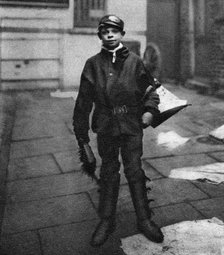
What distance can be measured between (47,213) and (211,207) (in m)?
1.55

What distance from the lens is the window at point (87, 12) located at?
1075 centimetres

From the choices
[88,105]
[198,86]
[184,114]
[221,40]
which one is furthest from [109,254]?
[198,86]

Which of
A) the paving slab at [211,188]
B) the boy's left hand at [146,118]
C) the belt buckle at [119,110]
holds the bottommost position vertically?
the paving slab at [211,188]

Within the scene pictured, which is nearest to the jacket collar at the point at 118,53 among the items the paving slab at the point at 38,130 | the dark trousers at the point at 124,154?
the dark trousers at the point at 124,154

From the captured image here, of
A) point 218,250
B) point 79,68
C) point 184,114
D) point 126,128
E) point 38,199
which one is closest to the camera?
point 218,250

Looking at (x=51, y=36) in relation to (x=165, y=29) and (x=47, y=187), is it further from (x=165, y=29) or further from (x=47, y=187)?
(x=47, y=187)

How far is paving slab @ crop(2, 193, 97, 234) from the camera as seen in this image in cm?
336

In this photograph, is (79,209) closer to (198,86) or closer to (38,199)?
(38,199)

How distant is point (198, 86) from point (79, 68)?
3.40m

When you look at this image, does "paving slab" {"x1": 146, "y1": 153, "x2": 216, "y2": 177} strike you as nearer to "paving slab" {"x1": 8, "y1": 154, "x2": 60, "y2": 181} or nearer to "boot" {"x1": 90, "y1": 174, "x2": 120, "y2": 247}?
"paving slab" {"x1": 8, "y1": 154, "x2": 60, "y2": 181}

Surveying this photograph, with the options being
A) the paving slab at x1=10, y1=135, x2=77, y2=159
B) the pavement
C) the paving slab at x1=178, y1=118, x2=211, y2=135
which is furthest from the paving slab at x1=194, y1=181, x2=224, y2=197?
the paving slab at x1=178, y1=118, x2=211, y2=135

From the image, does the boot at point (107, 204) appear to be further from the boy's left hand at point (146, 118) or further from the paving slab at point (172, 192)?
the paving slab at point (172, 192)

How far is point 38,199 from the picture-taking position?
389cm

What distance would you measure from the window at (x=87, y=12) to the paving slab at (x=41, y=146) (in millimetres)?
5555
